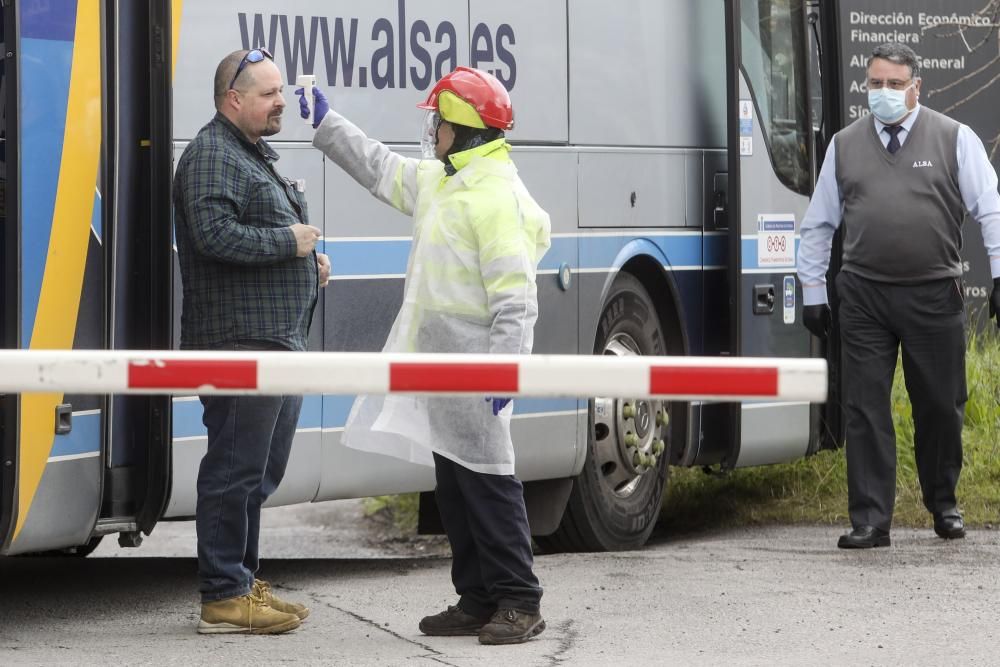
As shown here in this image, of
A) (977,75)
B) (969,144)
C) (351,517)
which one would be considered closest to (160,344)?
(969,144)

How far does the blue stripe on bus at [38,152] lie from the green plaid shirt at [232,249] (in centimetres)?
36

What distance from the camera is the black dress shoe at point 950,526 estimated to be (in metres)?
7.87

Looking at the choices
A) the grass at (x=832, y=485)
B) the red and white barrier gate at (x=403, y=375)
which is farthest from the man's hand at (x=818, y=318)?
the red and white barrier gate at (x=403, y=375)

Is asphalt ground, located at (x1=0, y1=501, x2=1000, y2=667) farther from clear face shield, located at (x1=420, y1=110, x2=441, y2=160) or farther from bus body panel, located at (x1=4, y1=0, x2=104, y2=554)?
clear face shield, located at (x1=420, y1=110, x2=441, y2=160)

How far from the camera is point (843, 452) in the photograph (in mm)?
9305

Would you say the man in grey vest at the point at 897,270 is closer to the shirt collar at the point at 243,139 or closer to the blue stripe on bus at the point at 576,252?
the blue stripe on bus at the point at 576,252

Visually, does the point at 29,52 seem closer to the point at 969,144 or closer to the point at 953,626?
the point at 953,626

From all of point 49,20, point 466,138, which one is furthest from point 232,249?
point 49,20

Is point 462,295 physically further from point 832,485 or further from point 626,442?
point 832,485

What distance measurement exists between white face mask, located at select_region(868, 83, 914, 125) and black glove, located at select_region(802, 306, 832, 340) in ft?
2.51

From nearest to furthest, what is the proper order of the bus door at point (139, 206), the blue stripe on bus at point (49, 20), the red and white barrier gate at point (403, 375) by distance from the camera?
the red and white barrier gate at point (403, 375) → the blue stripe on bus at point (49, 20) → the bus door at point (139, 206)

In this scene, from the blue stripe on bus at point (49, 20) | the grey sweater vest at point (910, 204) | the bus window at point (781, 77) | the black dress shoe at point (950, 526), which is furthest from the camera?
the bus window at point (781, 77)

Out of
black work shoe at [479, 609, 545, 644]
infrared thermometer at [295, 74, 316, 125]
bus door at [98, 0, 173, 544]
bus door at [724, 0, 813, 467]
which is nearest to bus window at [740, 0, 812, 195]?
bus door at [724, 0, 813, 467]

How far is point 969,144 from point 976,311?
324cm
